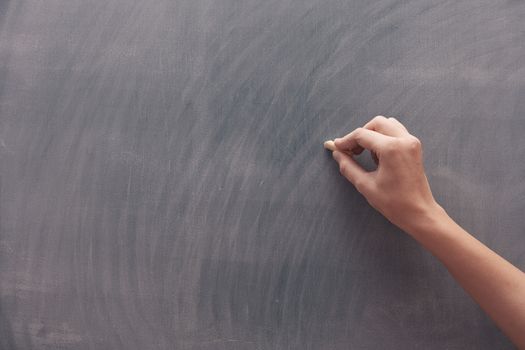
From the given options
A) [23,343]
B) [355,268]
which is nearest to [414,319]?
[355,268]

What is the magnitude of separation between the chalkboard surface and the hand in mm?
51

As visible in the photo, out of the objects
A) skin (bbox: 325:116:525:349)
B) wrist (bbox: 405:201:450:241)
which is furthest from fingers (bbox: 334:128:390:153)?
wrist (bbox: 405:201:450:241)

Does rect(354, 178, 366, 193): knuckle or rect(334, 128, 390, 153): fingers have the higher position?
rect(334, 128, 390, 153): fingers

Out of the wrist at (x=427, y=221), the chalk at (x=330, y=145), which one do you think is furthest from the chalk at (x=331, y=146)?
the wrist at (x=427, y=221)

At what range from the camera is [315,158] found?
2.08 ft

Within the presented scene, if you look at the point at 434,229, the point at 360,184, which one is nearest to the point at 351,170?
the point at 360,184

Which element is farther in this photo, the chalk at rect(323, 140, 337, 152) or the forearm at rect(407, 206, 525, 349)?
the chalk at rect(323, 140, 337, 152)

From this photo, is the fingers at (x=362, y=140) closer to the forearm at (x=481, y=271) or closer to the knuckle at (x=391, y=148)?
the knuckle at (x=391, y=148)

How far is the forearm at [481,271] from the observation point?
52cm

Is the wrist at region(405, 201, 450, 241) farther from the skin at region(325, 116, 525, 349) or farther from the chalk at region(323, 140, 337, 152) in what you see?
the chalk at region(323, 140, 337, 152)

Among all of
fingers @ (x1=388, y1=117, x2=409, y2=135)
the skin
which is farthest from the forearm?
fingers @ (x1=388, y1=117, x2=409, y2=135)

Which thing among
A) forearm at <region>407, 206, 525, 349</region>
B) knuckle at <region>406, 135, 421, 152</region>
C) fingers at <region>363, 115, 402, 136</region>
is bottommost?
forearm at <region>407, 206, 525, 349</region>

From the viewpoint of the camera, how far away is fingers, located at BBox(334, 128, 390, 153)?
557 mm

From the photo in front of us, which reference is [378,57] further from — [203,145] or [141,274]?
[141,274]
